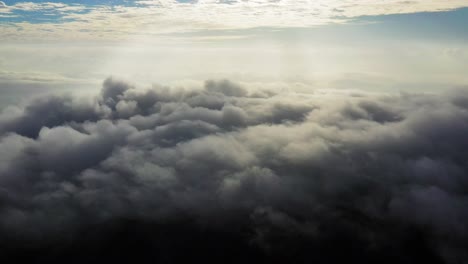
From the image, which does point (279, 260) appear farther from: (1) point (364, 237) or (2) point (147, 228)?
(2) point (147, 228)

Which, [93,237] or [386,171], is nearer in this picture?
[93,237]

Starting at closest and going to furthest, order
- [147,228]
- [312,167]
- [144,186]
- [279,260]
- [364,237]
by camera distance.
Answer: [279,260] → [364,237] → [147,228] → [144,186] → [312,167]

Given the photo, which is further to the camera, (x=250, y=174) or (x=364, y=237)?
(x=250, y=174)

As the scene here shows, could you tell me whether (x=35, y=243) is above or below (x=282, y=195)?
below

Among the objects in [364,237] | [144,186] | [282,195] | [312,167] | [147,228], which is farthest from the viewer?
[312,167]

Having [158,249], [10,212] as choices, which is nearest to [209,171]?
[158,249]

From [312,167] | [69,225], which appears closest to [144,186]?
[69,225]

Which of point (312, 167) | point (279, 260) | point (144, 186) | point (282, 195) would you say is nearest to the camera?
point (279, 260)

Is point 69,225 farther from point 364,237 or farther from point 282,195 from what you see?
point 364,237

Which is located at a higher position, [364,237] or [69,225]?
[364,237]
